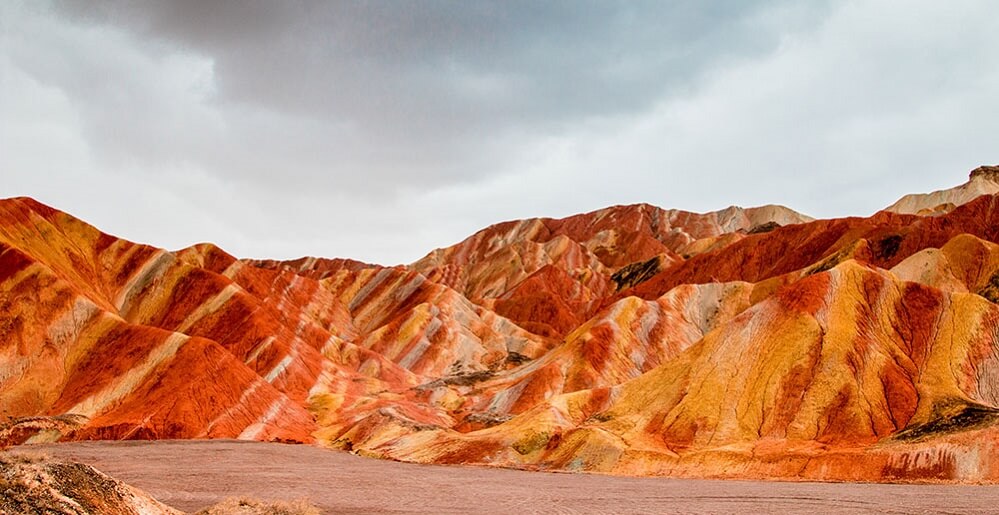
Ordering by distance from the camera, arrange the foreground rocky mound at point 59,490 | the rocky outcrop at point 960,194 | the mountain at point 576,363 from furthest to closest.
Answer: the rocky outcrop at point 960,194, the mountain at point 576,363, the foreground rocky mound at point 59,490

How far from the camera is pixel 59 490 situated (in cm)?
Answer: 1742

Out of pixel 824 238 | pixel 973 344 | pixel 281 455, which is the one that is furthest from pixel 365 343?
pixel 973 344

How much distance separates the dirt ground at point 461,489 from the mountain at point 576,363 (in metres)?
7.80

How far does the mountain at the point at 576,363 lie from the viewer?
169 feet

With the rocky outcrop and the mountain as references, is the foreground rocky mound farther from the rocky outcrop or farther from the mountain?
the rocky outcrop

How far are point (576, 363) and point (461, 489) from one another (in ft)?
171

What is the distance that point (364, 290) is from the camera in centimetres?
16100

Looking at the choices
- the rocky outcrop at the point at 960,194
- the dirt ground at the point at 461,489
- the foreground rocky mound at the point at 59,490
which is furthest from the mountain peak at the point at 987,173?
the foreground rocky mound at the point at 59,490

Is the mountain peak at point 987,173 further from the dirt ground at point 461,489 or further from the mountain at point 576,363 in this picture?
the dirt ground at point 461,489

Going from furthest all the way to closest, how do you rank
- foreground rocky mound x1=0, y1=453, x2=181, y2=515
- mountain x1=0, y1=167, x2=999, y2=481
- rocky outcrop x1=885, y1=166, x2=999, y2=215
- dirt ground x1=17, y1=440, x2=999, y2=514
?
1. rocky outcrop x1=885, y1=166, x2=999, y2=215
2. mountain x1=0, y1=167, x2=999, y2=481
3. dirt ground x1=17, y1=440, x2=999, y2=514
4. foreground rocky mound x1=0, y1=453, x2=181, y2=515

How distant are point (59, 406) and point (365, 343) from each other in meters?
61.0

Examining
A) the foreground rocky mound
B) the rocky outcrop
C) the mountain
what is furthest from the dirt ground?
the rocky outcrop

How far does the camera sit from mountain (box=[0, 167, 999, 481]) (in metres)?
51.5

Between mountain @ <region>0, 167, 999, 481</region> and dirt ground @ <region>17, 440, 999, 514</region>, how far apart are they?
307 inches
